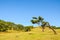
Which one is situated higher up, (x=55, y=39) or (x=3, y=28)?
(x=3, y=28)

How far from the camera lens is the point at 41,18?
53188mm

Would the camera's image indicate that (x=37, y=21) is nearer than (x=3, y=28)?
Yes

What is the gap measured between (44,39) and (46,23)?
20932 millimetres

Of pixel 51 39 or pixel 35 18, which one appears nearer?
pixel 51 39

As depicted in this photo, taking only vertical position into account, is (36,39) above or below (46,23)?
below

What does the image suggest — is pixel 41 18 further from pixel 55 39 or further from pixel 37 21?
pixel 55 39

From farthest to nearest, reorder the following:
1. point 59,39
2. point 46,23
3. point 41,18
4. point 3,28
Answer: point 3,28 < point 41,18 < point 46,23 < point 59,39

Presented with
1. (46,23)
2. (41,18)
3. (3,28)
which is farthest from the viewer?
(3,28)

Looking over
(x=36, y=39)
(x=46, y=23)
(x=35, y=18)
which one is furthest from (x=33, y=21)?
(x=36, y=39)

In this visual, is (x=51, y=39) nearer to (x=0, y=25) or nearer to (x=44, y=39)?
(x=44, y=39)

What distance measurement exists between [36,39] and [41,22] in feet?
79.5

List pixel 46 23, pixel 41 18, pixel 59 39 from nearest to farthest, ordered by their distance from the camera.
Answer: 1. pixel 59 39
2. pixel 46 23
3. pixel 41 18

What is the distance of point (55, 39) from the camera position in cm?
2891

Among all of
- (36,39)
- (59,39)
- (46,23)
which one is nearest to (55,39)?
(59,39)
